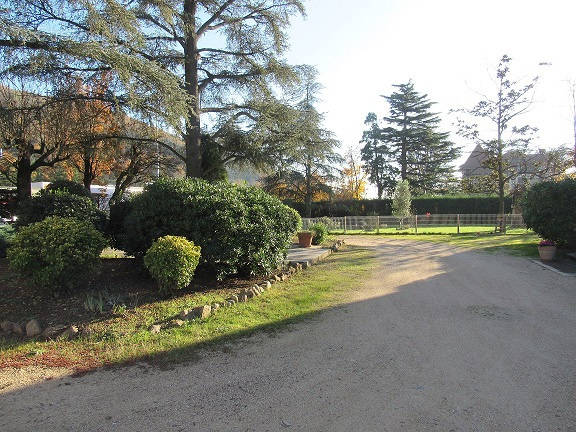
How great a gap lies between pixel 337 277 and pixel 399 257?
3.89 meters

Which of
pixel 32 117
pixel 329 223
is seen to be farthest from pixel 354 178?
pixel 32 117

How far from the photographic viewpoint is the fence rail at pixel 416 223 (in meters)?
22.1

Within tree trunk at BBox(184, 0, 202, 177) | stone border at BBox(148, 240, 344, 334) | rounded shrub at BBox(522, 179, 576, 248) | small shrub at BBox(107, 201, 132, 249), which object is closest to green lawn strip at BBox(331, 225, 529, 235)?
rounded shrub at BBox(522, 179, 576, 248)

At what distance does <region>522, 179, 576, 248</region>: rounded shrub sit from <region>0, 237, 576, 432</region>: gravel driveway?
6.18 metres

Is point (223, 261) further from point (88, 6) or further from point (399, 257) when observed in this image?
point (399, 257)

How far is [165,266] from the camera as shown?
18.5 ft

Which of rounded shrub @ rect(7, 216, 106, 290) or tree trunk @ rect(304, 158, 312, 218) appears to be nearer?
rounded shrub @ rect(7, 216, 106, 290)

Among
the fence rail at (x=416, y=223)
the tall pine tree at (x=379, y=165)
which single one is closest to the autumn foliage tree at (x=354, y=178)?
the tall pine tree at (x=379, y=165)

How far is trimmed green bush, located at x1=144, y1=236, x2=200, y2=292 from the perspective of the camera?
5.62 m

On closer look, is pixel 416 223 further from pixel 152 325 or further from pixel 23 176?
pixel 152 325

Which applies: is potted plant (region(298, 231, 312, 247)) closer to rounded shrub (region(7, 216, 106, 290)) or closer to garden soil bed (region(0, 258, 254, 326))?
garden soil bed (region(0, 258, 254, 326))

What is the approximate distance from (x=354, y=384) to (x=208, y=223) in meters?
3.92

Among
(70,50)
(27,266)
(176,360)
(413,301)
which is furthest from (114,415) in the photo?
(70,50)

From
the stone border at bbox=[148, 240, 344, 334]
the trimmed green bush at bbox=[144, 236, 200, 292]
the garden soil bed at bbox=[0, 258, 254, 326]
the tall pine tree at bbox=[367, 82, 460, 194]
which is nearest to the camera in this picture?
the stone border at bbox=[148, 240, 344, 334]
